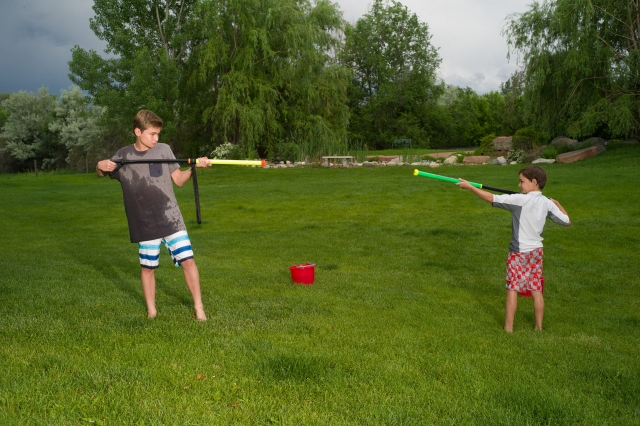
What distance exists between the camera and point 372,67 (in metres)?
52.2

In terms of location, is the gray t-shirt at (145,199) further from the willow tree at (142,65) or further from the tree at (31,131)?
the tree at (31,131)

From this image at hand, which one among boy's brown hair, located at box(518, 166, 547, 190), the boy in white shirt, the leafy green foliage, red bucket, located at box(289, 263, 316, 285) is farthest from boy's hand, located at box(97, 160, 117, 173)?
the leafy green foliage

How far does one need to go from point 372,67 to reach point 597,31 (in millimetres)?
29994

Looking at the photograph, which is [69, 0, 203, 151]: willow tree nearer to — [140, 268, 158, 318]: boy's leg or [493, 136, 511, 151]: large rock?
[493, 136, 511, 151]: large rock

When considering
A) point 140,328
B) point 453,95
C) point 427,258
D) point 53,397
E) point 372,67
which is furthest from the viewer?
point 453,95

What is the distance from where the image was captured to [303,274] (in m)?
7.18

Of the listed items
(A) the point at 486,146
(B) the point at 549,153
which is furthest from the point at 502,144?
(B) the point at 549,153

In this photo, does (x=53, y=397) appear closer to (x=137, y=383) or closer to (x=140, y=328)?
(x=137, y=383)

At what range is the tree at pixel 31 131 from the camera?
4791cm

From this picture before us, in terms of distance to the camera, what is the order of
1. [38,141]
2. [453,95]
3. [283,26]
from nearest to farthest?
[283,26] → [38,141] → [453,95]

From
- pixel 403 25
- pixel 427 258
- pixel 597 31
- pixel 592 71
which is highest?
pixel 403 25

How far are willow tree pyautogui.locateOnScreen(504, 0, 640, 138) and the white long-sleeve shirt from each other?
61.9 ft

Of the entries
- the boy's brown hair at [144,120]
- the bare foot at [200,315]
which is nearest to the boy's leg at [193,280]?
the bare foot at [200,315]

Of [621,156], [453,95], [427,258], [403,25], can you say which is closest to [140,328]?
[427,258]
